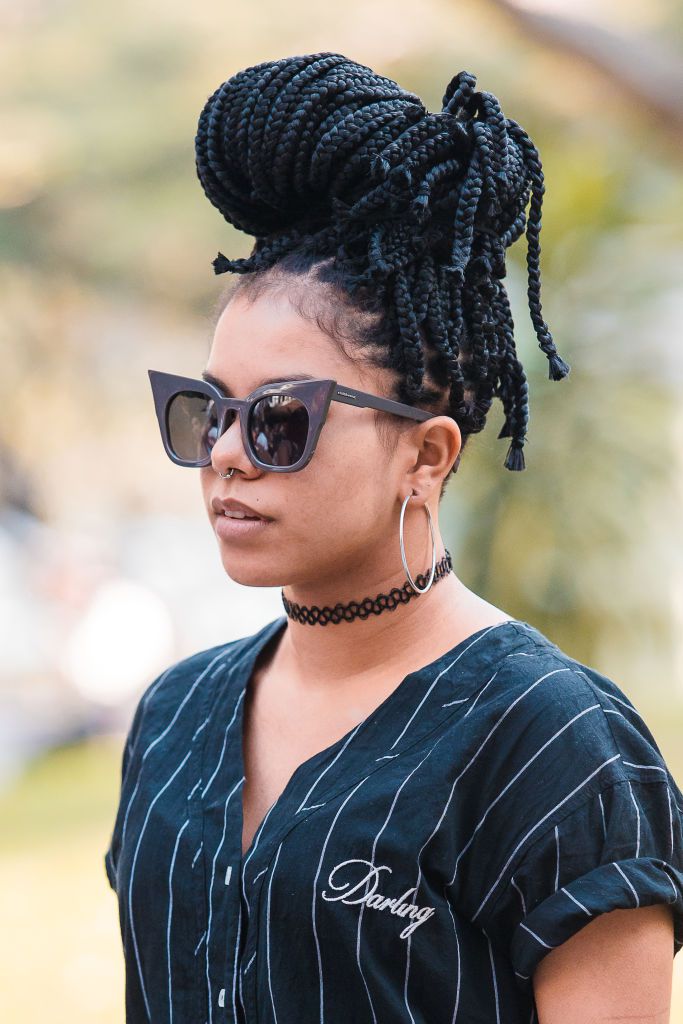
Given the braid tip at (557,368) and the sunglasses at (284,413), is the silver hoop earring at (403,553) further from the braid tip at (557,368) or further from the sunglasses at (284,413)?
the braid tip at (557,368)

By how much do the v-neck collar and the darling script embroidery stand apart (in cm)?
10

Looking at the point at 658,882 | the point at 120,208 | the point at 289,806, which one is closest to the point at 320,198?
the point at 289,806

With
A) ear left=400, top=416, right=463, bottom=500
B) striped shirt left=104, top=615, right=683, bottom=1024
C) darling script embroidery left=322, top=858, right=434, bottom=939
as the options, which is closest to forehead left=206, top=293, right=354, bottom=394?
ear left=400, top=416, right=463, bottom=500

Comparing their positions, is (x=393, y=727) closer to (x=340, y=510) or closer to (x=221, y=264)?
(x=340, y=510)

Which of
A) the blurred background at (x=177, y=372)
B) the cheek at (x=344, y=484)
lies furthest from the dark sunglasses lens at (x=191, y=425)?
the blurred background at (x=177, y=372)

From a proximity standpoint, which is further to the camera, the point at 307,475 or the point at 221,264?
the point at 221,264

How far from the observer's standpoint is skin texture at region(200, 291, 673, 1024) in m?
1.46

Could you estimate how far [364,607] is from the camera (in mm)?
1553

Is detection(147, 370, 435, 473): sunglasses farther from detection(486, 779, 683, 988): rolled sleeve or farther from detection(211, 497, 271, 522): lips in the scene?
detection(486, 779, 683, 988): rolled sleeve

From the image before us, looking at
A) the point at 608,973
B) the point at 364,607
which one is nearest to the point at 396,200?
the point at 364,607

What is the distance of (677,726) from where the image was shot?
19.5ft

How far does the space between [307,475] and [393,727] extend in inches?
13.4

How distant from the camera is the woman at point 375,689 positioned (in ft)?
4.38

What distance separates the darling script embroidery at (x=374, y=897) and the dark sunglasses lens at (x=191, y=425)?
1.90ft
